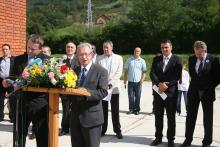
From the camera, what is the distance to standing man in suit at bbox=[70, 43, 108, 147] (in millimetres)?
4918

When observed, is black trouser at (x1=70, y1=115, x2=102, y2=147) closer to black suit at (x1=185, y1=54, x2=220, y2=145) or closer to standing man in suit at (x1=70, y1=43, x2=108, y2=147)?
standing man in suit at (x1=70, y1=43, x2=108, y2=147)

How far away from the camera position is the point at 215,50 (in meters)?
34.8

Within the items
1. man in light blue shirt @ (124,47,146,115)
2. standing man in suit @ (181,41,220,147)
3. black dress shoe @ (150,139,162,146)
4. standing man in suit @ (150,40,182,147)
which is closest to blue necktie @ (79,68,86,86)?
standing man in suit @ (150,40,182,147)

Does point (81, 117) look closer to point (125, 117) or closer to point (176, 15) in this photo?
point (125, 117)

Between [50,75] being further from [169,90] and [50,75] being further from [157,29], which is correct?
[157,29]

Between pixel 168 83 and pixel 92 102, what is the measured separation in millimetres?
2724

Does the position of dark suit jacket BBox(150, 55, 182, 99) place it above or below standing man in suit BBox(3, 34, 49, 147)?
above

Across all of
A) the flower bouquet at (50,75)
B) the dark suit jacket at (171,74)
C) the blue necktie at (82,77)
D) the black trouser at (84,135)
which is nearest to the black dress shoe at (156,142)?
the dark suit jacket at (171,74)

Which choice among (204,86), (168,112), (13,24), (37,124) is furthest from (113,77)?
(13,24)

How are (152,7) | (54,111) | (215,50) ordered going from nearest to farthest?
(54,111), (215,50), (152,7)

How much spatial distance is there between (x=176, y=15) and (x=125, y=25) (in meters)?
6.17

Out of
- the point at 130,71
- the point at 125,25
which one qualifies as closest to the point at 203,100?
the point at 130,71

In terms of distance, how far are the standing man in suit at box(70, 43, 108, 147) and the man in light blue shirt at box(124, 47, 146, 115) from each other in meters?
6.51

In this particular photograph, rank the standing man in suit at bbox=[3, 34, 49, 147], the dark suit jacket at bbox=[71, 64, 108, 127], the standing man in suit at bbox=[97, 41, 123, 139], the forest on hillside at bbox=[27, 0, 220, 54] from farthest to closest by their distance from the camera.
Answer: the forest on hillside at bbox=[27, 0, 220, 54], the standing man in suit at bbox=[97, 41, 123, 139], the standing man in suit at bbox=[3, 34, 49, 147], the dark suit jacket at bbox=[71, 64, 108, 127]
